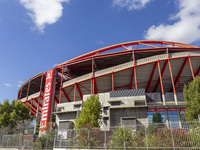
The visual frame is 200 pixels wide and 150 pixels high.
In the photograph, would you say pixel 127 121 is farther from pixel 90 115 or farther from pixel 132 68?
pixel 132 68

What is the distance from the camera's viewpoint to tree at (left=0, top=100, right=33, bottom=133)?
98.1 ft

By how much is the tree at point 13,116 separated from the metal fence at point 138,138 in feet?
60.7

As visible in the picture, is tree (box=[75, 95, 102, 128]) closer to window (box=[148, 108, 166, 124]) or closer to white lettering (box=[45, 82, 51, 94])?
window (box=[148, 108, 166, 124])

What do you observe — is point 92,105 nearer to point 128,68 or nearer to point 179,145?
point 179,145

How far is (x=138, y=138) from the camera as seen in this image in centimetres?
1262

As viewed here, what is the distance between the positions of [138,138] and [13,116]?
26762mm

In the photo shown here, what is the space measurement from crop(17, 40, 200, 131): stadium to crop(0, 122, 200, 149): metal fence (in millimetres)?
11566

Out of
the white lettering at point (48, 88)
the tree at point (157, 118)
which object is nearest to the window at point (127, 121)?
the tree at point (157, 118)

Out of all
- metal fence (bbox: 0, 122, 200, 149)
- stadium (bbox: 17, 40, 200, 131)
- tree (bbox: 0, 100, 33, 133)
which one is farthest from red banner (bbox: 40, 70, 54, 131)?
metal fence (bbox: 0, 122, 200, 149)

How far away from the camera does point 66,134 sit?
15.8 metres

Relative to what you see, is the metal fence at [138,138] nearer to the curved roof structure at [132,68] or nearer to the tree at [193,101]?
the tree at [193,101]

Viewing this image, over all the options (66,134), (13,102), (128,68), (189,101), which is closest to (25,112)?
(13,102)

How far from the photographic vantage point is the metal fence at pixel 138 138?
36.7ft

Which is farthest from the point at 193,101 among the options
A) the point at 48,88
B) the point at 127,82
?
the point at 48,88
